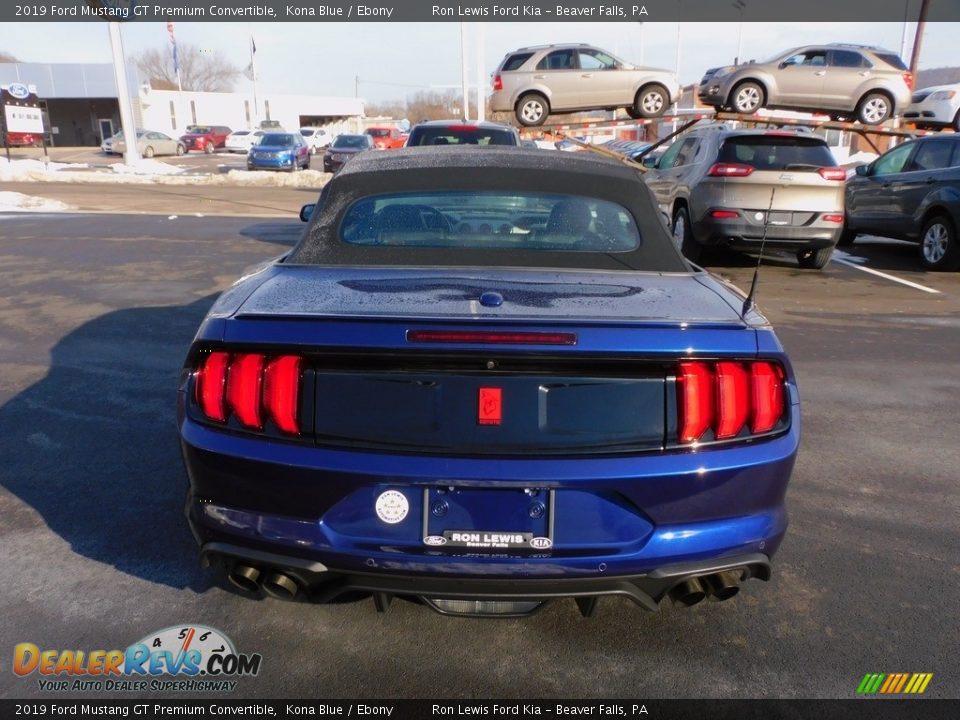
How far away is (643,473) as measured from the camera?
225cm

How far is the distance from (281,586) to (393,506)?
49 centimetres

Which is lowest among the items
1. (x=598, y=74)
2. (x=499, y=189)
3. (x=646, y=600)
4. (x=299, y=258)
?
(x=646, y=600)

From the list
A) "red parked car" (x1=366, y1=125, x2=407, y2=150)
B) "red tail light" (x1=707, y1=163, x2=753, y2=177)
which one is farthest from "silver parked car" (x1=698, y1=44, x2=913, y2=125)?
"red parked car" (x1=366, y1=125, x2=407, y2=150)

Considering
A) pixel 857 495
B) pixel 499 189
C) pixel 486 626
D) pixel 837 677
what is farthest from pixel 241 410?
pixel 857 495

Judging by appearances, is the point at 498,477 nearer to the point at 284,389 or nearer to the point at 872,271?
the point at 284,389

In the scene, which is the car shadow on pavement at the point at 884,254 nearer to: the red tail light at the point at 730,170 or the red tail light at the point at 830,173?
the red tail light at the point at 830,173

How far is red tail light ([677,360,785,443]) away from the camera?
2.33 meters

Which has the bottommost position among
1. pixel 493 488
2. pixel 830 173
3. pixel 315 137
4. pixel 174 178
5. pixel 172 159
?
pixel 172 159

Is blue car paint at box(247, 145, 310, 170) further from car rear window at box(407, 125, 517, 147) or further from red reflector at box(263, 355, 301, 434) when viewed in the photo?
red reflector at box(263, 355, 301, 434)

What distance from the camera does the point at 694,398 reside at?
232 cm

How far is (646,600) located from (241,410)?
54.6 inches

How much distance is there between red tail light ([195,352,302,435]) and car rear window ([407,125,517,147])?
29.1 feet

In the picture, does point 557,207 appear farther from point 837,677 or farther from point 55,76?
point 55,76

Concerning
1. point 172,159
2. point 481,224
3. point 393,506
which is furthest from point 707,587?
point 172,159
